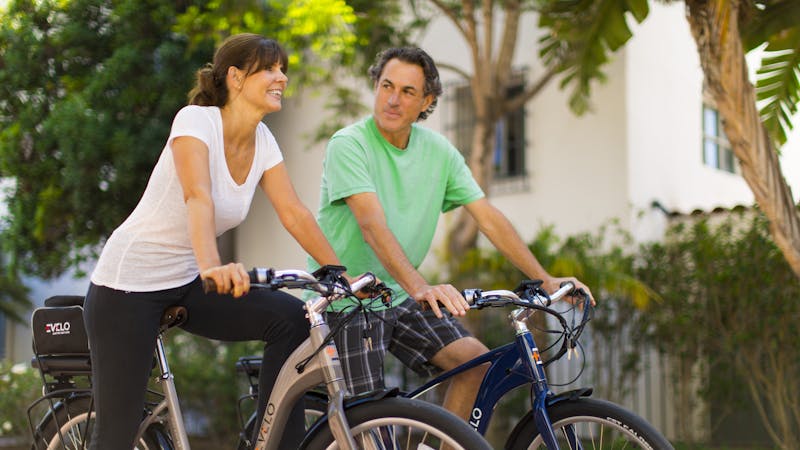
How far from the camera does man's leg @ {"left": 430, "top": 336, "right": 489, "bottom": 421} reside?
365 centimetres

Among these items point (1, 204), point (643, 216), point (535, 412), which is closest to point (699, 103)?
point (643, 216)

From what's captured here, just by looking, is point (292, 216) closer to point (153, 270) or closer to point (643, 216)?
point (153, 270)

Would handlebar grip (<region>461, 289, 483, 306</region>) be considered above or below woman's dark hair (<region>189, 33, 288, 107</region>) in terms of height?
below

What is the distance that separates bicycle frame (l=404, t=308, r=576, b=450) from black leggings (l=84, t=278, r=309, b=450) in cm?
47

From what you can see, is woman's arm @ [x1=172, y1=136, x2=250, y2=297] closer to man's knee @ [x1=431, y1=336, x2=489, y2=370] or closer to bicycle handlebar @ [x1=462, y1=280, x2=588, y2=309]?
bicycle handlebar @ [x1=462, y1=280, x2=588, y2=309]

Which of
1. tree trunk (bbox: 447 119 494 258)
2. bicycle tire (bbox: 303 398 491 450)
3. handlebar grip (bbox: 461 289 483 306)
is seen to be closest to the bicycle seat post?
bicycle tire (bbox: 303 398 491 450)

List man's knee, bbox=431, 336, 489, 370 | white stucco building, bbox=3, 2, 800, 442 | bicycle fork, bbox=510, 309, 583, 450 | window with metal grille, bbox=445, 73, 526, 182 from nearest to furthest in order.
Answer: bicycle fork, bbox=510, 309, 583, 450, man's knee, bbox=431, 336, 489, 370, white stucco building, bbox=3, 2, 800, 442, window with metal grille, bbox=445, 73, 526, 182

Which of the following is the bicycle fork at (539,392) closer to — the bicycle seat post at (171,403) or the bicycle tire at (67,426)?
the bicycle seat post at (171,403)

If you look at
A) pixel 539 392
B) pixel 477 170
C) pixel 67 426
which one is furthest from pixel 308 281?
pixel 477 170

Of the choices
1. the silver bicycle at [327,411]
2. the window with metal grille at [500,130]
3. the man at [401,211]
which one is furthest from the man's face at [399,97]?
the window with metal grille at [500,130]

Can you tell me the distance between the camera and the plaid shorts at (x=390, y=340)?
3676 mm

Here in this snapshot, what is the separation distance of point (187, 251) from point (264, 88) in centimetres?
59

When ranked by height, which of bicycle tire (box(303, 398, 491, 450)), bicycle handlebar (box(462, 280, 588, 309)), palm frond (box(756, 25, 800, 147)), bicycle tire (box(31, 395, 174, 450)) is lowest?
bicycle tire (box(31, 395, 174, 450))

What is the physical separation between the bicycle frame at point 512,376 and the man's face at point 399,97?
0.85 metres
